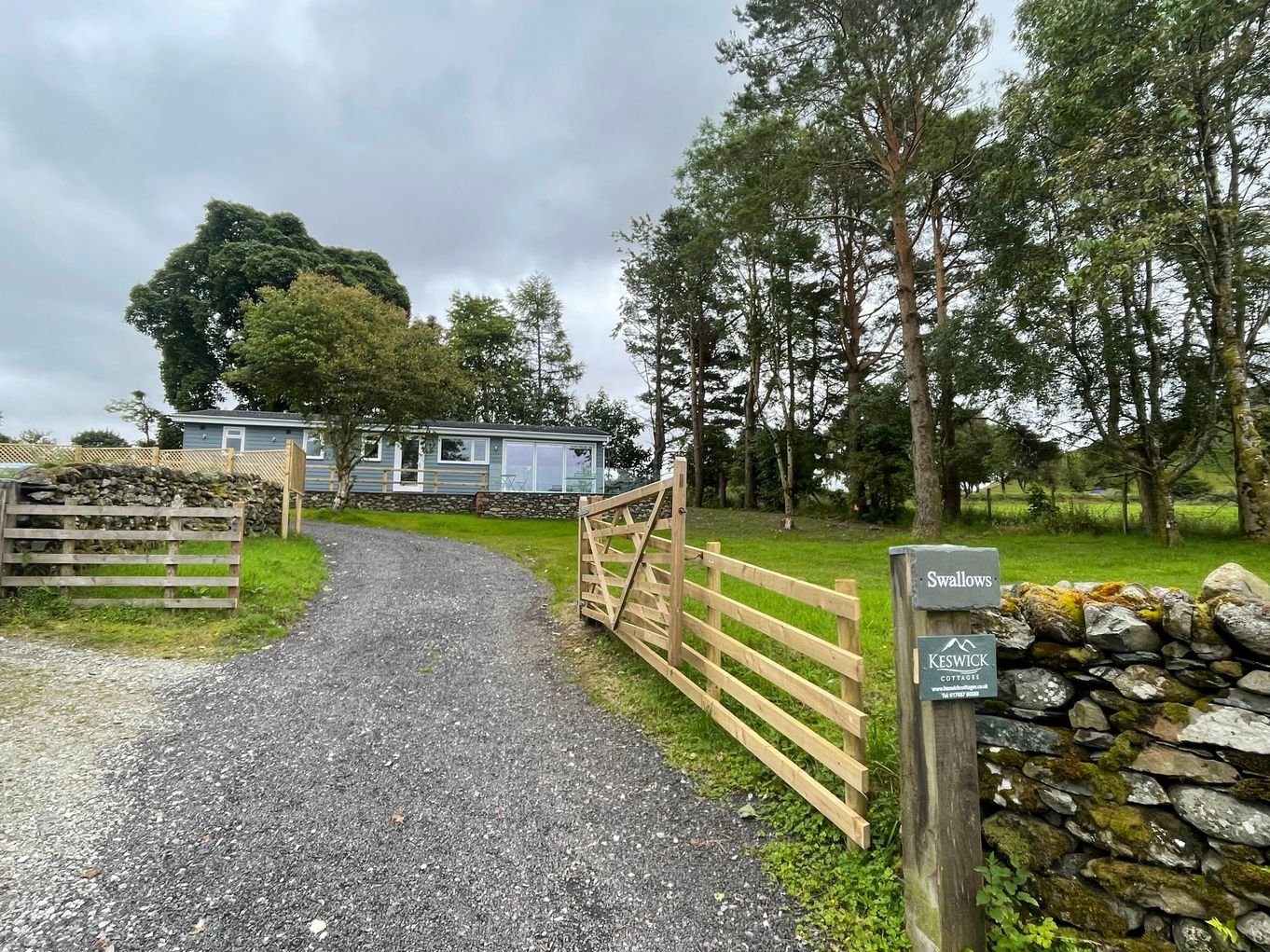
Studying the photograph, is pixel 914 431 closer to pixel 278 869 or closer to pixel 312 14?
pixel 278 869

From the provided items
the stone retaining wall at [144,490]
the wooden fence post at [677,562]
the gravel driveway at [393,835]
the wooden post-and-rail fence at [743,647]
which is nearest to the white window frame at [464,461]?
the stone retaining wall at [144,490]

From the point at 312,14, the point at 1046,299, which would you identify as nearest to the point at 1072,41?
the point at 1046,299

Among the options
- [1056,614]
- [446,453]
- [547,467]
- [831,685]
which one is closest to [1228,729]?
[1056,614]

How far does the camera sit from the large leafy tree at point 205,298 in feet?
99.9

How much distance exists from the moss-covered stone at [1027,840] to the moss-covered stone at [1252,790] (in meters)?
0.49

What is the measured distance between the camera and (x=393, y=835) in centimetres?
267

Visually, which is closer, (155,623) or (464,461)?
(155,623)

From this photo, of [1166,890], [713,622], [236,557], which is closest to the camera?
[1166,890]

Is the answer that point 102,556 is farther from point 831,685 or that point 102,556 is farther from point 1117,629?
point 1117,629

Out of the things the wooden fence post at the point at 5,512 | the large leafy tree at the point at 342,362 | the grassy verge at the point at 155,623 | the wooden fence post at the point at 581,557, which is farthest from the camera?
the large leafy tree at the point at 342,362

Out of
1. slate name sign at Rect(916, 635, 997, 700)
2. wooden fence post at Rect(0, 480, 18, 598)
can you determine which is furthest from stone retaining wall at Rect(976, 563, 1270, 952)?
wooden fence post at Rect(0, 480, 18, 598)

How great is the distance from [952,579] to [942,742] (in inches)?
22.2

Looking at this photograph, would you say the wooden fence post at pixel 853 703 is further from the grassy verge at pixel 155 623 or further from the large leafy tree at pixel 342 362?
the large leafy tree at pixel 342 362

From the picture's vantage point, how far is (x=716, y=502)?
28562 mm
